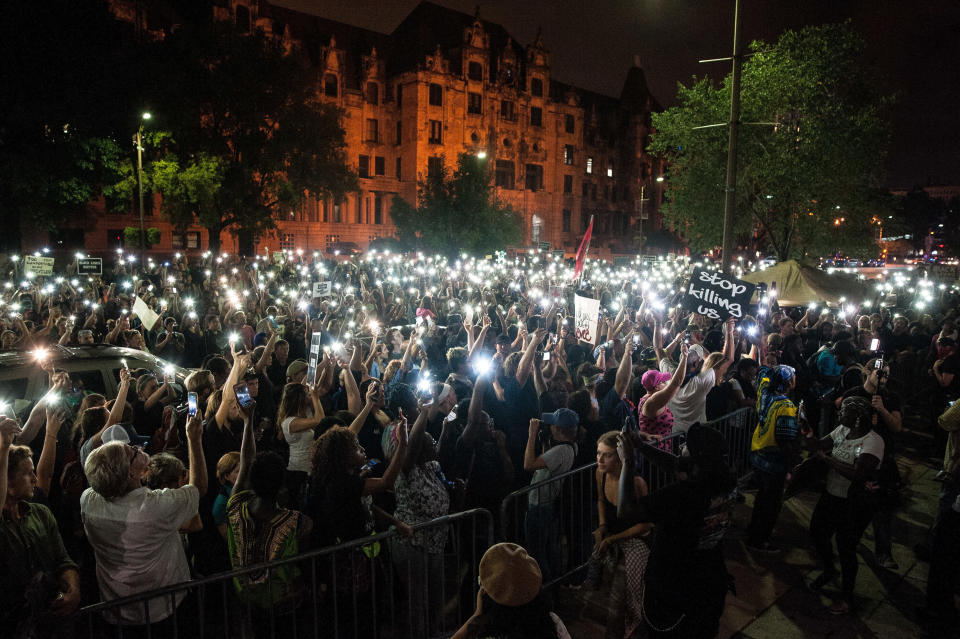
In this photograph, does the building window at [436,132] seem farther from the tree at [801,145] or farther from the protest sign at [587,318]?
the protest sign at [587,318]

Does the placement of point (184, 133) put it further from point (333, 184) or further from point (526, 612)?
point (526, 612)

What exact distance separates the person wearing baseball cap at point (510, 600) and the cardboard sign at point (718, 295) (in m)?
7.45

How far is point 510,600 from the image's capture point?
279 cm

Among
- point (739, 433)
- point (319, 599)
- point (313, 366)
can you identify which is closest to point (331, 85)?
point (313, 366)

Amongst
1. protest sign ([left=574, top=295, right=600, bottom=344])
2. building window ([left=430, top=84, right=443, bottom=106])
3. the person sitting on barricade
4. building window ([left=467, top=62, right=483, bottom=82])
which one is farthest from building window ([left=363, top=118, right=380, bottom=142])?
the person sitting on barricade

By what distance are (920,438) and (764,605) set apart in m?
7.36

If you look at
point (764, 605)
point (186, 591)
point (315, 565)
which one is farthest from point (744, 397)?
point (186, 591)

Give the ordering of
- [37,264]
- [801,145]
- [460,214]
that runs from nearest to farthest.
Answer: [37,264], [801,145], [460,214]

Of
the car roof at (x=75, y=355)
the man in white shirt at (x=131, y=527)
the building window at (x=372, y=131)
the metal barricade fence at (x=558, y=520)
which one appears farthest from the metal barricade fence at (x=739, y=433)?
the building window at (x=372, y=131)

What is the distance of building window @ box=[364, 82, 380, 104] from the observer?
56.2 m

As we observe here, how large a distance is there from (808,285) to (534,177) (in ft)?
163

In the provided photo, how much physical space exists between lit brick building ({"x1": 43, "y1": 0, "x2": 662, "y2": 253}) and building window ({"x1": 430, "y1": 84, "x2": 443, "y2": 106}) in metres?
0.09

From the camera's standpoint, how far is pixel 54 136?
103ft

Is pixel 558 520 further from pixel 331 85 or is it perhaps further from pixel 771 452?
pixel 331 85
